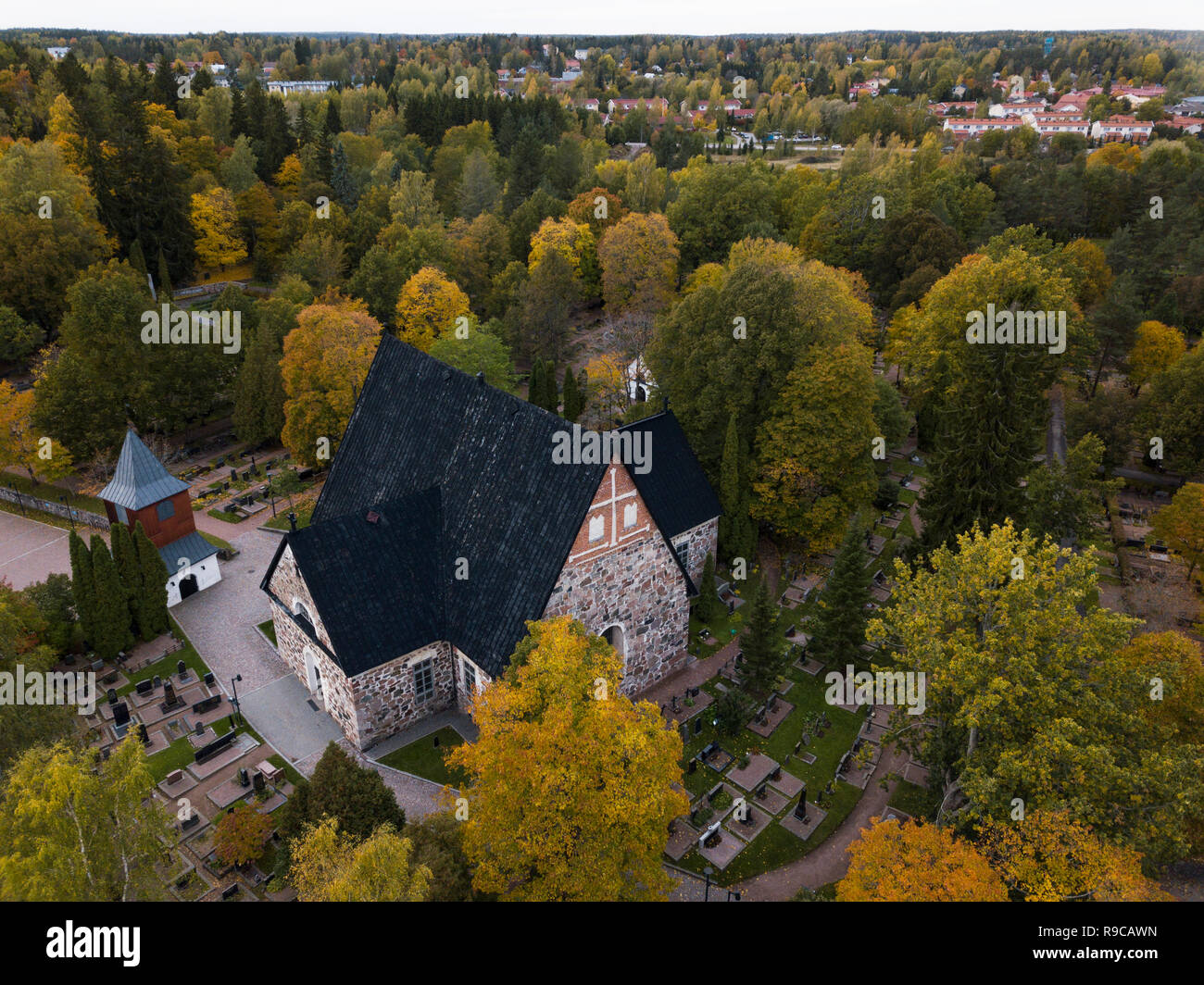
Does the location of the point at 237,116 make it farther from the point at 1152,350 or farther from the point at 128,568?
the point at 1152,350

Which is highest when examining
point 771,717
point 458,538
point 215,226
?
point 215,226

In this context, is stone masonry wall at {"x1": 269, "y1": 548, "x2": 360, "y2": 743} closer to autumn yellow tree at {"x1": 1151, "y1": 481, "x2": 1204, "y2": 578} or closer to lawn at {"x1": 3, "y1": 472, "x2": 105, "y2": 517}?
lawn at {"x1": 3, "y1": 472, "x2": 105, "y2": 517}

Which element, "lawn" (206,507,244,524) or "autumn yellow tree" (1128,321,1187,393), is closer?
"lawn" (206,507,244,524)

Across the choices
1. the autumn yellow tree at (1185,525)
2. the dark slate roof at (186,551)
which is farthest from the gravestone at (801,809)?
the dark slate roof at (186,551)

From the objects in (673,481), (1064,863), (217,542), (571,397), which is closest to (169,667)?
(217,542)

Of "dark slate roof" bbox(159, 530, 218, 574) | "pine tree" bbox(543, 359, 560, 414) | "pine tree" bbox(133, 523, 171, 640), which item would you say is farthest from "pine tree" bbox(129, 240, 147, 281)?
"pine tree" bbox(133, 523, 171, 640)

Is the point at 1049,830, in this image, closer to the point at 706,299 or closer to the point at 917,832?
the point at 917,832
